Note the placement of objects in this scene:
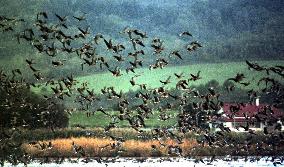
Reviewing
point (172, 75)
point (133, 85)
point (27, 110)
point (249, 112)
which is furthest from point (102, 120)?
point (249, 112)

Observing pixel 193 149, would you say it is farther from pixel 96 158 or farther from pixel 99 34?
pixel 99 34

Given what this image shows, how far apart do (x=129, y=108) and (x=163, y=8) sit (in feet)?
6.23

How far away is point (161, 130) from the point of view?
759 centimetres

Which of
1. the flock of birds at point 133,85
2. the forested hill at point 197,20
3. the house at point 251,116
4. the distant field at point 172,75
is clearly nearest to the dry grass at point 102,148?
the flock of birds at point 133,85

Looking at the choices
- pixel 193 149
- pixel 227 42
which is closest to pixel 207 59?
pixel 227 42

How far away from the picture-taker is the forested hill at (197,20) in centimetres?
728

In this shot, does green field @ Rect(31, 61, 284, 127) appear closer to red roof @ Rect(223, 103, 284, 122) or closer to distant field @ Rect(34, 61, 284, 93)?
distant field @ Rect(34, 61, 284, 93)

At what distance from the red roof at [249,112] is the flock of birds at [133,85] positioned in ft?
0.18

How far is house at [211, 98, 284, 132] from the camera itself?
24.2 ft

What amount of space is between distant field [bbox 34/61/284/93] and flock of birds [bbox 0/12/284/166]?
0.07 metres

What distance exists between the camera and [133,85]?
7.59m

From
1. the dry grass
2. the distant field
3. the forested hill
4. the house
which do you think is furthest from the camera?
the dry grass

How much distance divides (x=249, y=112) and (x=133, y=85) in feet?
6.99

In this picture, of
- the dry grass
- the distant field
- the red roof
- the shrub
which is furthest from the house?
the shrub
